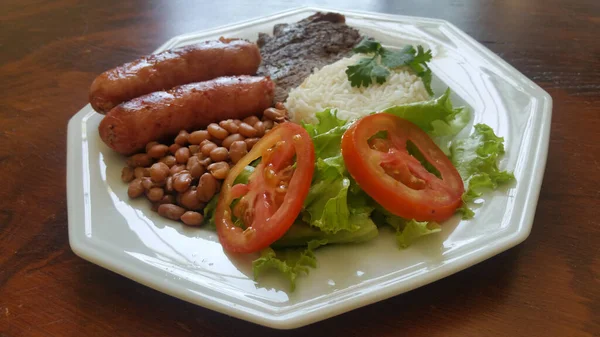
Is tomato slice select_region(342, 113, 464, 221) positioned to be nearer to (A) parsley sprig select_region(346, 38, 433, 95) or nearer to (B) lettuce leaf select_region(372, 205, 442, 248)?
(B) lettuce leaf select_region(372, 205, 442, 248)

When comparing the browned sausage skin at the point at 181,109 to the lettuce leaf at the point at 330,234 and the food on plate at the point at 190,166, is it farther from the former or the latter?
the lettuce leaf at the point at 330,234

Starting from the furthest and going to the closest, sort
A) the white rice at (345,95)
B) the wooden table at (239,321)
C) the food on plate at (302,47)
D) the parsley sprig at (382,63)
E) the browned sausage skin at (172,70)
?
the food on plate at (302,47)
the parsley sprig at (382,63)
the white rice at (345,95)
the browned sausage skin at (172,70)
the wooden table at (239,321)

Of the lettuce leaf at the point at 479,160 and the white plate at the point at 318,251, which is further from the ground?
the lettuce leaf at the point at 479,160

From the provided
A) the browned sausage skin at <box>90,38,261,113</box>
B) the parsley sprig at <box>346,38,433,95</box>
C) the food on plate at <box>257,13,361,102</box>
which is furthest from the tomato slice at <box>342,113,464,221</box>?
the browned sausage skin at <box>90,38,261,113</box>

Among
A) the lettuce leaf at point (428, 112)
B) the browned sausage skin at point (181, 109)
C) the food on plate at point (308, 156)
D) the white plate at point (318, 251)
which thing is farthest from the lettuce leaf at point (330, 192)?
the browned sausage skin at point (181, 109)

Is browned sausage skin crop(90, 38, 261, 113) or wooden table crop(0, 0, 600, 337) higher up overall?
browned sausage skin crop(90, 38, 261, 113)

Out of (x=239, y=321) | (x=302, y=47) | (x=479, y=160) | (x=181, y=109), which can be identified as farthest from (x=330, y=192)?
(x=302, y=47)

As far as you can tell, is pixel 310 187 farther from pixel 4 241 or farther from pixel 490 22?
pixel 490 22
